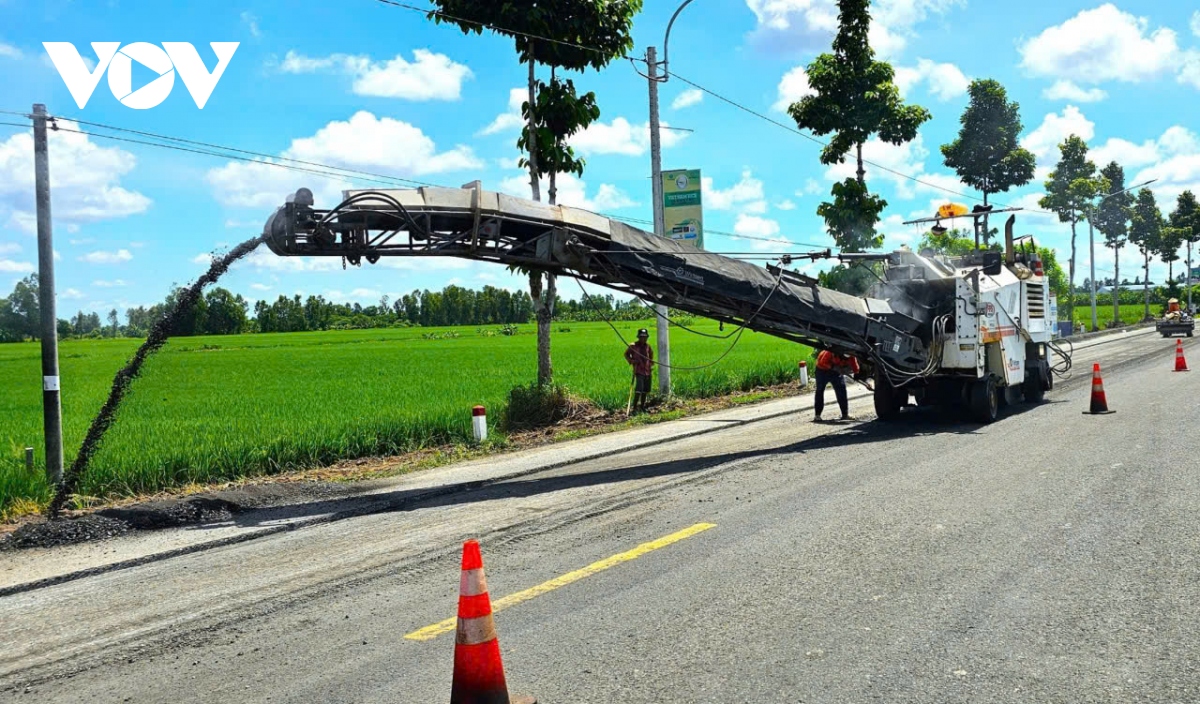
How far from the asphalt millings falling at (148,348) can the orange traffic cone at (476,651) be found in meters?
6.60

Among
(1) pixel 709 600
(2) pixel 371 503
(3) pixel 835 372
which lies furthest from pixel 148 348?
(3) pixel 835 372

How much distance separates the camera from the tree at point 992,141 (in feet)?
130

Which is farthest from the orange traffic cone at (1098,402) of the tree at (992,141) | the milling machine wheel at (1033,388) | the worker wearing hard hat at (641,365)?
the tree at (992,141)

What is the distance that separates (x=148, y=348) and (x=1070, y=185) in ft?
174

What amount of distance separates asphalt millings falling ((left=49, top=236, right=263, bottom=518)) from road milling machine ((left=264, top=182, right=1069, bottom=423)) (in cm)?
68

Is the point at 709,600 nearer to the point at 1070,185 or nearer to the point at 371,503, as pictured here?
the point at 371,503

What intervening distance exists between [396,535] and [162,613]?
227cm

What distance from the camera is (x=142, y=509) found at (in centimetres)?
895

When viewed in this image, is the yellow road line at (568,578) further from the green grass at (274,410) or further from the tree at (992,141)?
the tree at (992,141)

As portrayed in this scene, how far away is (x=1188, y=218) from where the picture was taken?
67125 mm

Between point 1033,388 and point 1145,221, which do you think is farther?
point 1145,221

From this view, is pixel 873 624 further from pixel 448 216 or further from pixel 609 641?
pixel 448 216

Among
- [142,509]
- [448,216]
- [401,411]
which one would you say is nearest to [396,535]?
[142,509]

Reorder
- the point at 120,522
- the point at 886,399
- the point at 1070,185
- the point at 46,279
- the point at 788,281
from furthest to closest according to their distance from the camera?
the point at 1070,185 < the point at 886,399 < the point at 788,281 < the point at 46,279 < the point at 120,522
